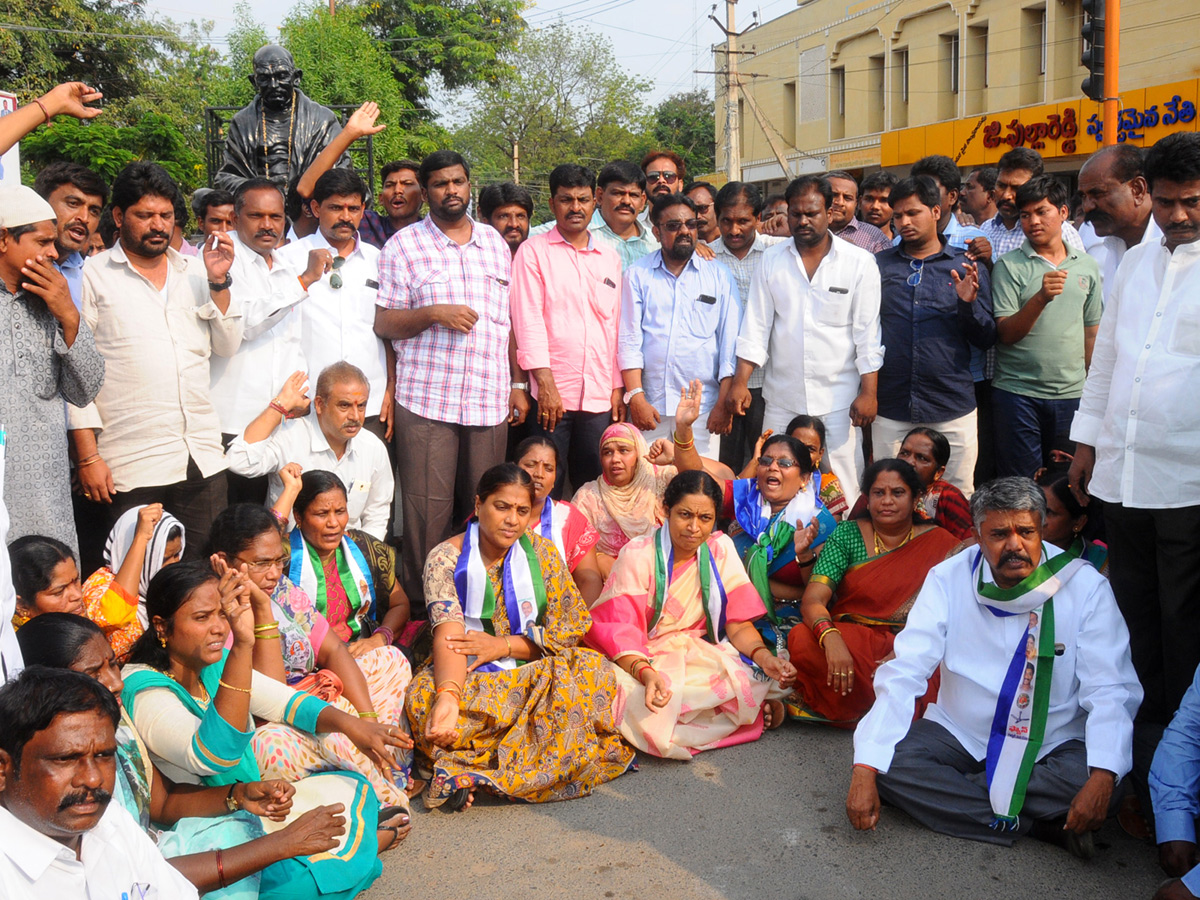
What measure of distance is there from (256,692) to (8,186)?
2.07m

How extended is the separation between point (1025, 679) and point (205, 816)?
8.81ft

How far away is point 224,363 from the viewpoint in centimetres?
502

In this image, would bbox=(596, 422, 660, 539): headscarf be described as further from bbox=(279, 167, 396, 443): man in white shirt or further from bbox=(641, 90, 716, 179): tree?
bbox=(641, 90, 716, 179): tree

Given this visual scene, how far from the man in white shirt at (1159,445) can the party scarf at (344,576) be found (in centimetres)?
298

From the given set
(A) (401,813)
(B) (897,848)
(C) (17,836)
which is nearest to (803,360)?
(B) (897,848)

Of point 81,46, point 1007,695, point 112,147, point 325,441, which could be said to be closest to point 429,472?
point 325,441

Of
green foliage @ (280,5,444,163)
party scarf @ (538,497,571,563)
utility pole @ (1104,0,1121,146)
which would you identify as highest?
green foliage @ (280,5,444,163)

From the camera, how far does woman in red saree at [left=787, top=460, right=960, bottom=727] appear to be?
4.49 metres

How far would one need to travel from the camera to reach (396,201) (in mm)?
6414

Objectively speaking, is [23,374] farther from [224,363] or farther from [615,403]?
[615,403]

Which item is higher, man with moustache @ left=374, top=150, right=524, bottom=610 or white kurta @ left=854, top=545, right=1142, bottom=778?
man with moustache @ left=374, top=150, right=524, bottom=610

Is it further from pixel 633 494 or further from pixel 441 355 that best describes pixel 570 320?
pixel 633 494

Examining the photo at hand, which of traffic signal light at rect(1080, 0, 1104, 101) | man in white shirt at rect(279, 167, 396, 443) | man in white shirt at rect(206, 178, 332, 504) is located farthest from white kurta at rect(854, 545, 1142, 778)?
traffic signal light at rect(1080, 0, 1104, 101)

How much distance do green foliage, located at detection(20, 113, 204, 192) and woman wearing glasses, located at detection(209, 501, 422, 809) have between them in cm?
1350
